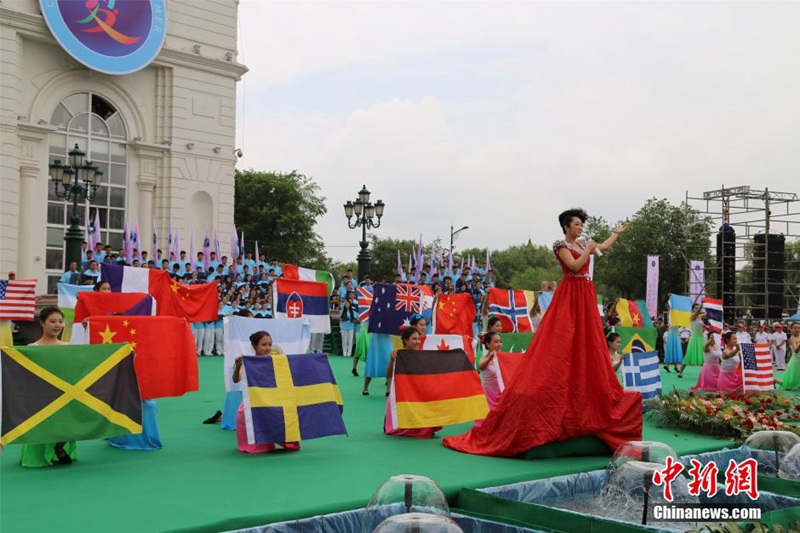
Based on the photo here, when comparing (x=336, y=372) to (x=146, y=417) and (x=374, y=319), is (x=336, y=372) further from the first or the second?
(x=146, y=417)

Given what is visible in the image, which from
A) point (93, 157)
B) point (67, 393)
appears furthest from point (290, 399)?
point (93, 157)

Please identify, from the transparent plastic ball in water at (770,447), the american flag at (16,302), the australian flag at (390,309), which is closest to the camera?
the transparent plastic ball in water at (770,447)

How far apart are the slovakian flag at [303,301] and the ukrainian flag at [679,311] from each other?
11.0 metres

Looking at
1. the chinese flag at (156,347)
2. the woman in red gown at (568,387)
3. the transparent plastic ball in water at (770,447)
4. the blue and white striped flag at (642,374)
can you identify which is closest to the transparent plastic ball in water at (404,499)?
the woman in red gown at (568,387)

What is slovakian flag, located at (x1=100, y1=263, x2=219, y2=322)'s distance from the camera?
1522cm

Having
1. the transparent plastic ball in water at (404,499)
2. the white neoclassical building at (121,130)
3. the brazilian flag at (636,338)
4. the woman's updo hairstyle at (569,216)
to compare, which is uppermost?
the white neoclassical building at (121,130)

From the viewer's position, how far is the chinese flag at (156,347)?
845 cm

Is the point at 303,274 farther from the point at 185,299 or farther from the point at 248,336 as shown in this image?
the point at 248,336

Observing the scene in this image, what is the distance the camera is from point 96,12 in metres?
26.6

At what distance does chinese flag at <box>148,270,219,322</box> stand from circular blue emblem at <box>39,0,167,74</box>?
11.7 m

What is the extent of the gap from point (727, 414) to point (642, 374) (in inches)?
89.7

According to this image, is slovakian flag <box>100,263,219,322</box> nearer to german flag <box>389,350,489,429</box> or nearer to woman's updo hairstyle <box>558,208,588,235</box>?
german flag <box>389,350,489,429</box>

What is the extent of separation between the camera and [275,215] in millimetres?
51750

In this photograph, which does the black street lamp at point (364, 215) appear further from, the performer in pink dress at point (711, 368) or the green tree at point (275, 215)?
the green tree at point (275, 215)
